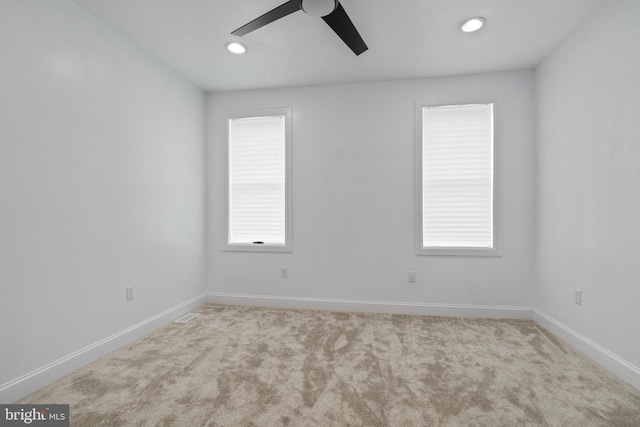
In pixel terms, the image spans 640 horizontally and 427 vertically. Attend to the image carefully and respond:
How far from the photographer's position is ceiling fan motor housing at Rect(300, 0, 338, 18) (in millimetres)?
1790

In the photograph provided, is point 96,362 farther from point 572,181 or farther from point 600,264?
point 572,181

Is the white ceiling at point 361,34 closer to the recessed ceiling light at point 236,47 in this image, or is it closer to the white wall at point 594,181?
the recessed ceiling light at point 236,47

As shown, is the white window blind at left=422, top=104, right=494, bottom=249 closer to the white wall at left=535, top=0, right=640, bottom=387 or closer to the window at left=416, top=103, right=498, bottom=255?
the window at left=416, top=103, right=498, bottom=255

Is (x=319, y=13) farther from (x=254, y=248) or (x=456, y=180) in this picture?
(x=254, y=248)

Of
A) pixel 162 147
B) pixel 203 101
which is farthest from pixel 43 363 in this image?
pixel 203 101

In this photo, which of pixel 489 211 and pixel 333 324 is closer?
pixel 333 324

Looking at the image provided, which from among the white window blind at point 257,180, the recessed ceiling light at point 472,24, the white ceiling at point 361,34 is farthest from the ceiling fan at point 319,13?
the white window blind at point 257,180

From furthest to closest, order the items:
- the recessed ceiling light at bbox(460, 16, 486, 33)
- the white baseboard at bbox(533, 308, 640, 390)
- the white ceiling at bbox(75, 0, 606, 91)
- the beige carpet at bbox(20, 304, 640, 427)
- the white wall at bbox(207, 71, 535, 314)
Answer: the white wall at bbox(207, 71, 535, 314)
the recessed ceiling light at bbox(460, 16, 486, 33)
the white ceiling at bbox(75, 0, 606, 91)
the white baseboard at bbox(533, 308, 640, 390)
the beige carpet at bbox(20, 304, 640, 427)

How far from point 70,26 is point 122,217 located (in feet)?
4.91

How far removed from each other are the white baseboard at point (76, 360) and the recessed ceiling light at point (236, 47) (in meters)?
2.77

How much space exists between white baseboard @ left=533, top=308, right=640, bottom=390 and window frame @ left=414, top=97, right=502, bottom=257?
2.64ft

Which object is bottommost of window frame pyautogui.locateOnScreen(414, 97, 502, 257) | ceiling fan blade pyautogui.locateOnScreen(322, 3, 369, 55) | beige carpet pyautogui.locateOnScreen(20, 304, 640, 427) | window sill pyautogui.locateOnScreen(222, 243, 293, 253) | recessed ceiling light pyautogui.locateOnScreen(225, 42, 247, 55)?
beige carpet pyautogui.locateOnScreen(20, 304, 640, 427)

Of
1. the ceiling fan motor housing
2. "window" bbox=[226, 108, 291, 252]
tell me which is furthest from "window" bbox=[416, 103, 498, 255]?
the ceiling fan motor housing

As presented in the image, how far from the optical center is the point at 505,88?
130 inches
